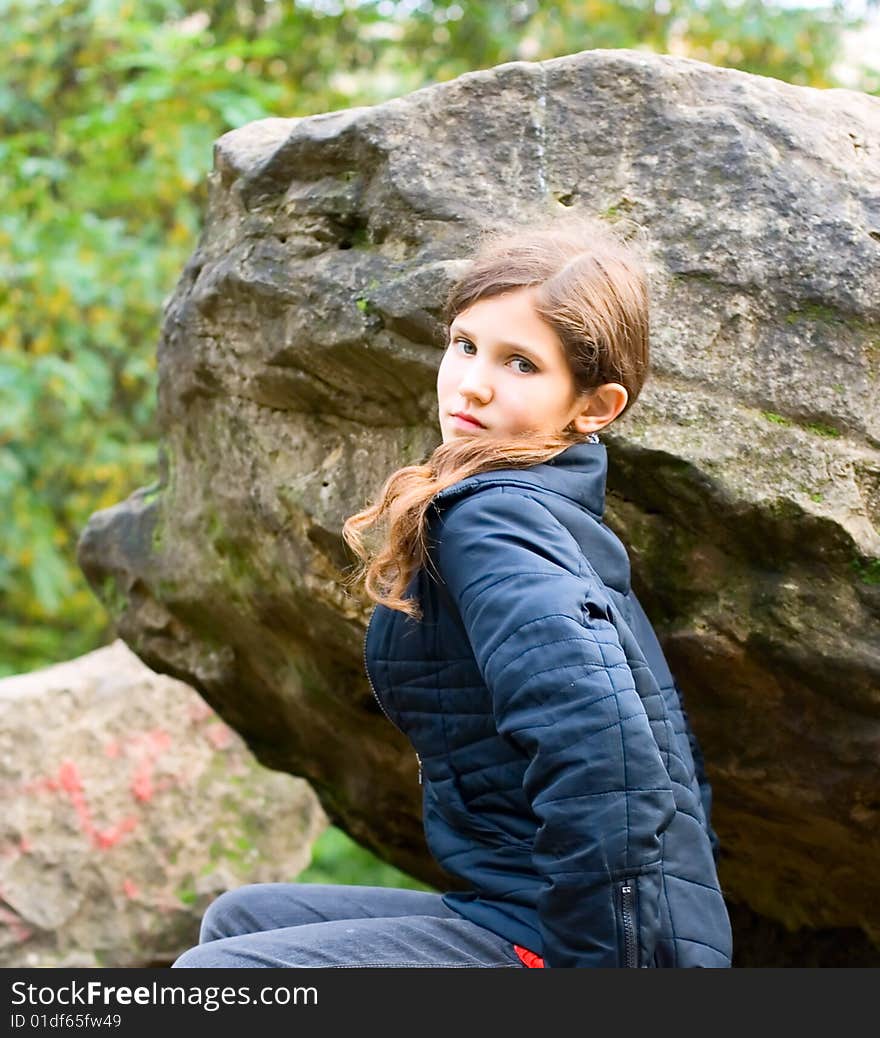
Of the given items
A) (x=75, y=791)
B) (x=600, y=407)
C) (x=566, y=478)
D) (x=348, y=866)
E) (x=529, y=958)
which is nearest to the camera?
(x=529, y=958)

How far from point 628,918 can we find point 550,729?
0.89ft

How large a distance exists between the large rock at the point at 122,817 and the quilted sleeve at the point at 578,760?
304 cm

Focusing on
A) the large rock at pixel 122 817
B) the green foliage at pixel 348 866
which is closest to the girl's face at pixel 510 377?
the large rock at pixel 122 817

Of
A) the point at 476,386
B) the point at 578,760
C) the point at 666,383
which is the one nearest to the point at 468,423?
the point at 476,386

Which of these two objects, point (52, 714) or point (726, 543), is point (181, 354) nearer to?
point (726, 543)

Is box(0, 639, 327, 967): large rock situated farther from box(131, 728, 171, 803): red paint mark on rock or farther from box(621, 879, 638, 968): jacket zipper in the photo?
box(621, 879, 638, 968): jacket zipper

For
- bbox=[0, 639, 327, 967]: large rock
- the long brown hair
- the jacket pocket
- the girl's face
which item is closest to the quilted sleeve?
the jacket pocket

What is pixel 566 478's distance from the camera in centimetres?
200

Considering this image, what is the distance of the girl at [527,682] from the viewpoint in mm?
1678

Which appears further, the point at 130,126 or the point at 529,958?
the point at 130,126

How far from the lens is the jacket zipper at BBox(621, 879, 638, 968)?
1675mm

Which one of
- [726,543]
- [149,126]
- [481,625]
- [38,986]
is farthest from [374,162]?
[149,126]

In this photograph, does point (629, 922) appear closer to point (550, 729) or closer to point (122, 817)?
point (550, 729)

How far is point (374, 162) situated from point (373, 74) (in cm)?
460
